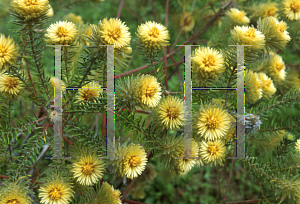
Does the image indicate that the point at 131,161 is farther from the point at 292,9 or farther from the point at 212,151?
the point at 292,9

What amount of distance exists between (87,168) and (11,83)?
8.8 inches

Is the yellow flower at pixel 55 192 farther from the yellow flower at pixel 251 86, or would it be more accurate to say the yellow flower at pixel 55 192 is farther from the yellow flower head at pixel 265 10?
the yellow flower head at pixel 265 10

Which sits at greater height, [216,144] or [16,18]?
[16,18]

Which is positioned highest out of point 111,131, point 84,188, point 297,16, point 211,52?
point 297,16

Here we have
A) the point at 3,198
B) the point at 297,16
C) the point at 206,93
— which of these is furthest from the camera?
the point at 297,16

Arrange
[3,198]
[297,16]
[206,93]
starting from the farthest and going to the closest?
[297,16]
[206,93]
[3,198]

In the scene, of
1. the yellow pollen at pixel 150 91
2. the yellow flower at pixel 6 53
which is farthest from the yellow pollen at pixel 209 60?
the yellow flower at pixel 6 53

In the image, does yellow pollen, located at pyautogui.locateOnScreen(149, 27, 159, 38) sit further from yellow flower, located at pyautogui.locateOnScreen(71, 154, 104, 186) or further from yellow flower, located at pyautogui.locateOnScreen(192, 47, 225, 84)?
yellow flower, located at pyautogui.locateOnScreen(71, 154, 104, 186)

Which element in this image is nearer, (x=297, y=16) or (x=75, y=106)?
(x=75, y=106)

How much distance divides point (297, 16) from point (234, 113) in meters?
0.31

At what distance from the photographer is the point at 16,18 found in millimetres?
409

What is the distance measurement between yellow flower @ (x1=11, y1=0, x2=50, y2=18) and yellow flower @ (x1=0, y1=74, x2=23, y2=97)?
0.14m

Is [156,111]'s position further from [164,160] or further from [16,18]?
[16,18]

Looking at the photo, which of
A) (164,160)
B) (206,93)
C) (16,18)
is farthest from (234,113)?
(16,18)
